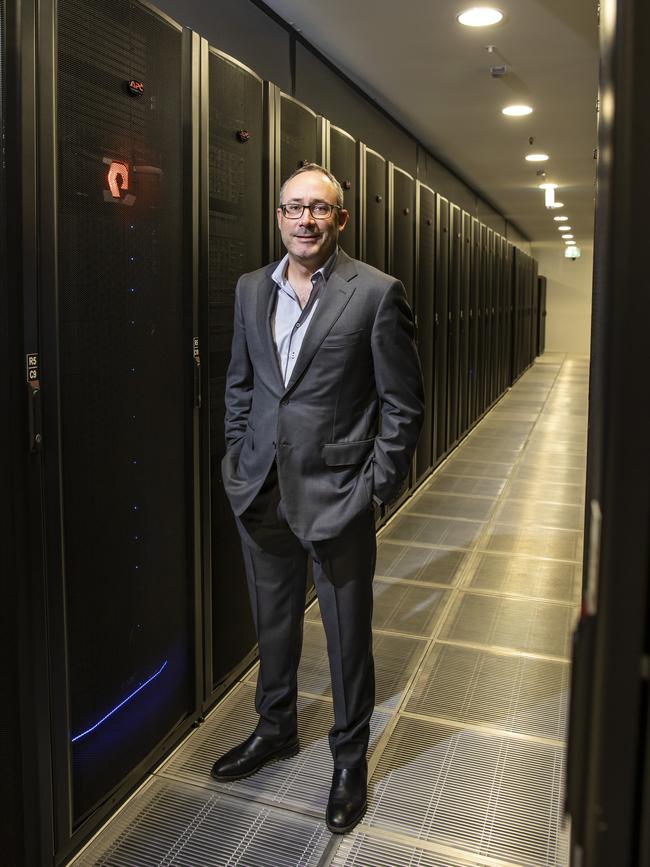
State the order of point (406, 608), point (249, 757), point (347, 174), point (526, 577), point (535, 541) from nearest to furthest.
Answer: point (249, 757) → point (406, 608) → point (347, 174) → point (526, 577) → point (535, 541)

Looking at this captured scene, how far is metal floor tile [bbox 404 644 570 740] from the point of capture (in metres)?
3.02

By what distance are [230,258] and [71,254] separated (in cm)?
102

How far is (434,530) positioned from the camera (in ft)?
18.0

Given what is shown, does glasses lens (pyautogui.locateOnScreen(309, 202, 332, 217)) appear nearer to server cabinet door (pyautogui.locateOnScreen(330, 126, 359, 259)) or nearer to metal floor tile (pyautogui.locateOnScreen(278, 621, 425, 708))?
server cabinet door (pyautogui.locateOnScreen(330, 126, 359, 259))

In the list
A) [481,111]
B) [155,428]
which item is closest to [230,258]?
[155,428]

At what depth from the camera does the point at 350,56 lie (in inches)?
192

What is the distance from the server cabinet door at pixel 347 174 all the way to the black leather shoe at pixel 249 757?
2.46 meters

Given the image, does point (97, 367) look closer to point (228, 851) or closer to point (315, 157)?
point (228, 851)

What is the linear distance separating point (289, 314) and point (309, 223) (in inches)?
11.3

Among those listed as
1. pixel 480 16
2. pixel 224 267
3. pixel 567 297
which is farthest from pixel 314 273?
pixel 567 297

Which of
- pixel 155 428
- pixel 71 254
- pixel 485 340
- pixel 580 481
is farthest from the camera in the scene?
pixel 485 340

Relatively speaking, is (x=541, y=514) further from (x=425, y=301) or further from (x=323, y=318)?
(x=323, y=318)

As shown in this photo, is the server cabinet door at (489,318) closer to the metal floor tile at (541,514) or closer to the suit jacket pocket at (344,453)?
the metal floor tile at (541,514)

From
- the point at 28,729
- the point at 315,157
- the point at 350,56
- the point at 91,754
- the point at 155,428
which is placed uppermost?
the point at 350,56
